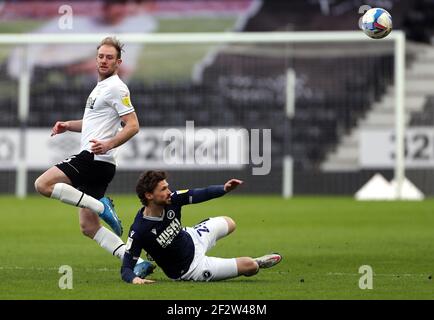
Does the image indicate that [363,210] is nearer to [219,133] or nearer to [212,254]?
[219,133]

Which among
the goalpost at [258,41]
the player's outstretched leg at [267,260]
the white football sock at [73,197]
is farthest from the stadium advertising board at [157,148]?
the player's outstretched leg at [267,260]

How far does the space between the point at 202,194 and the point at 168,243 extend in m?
0.56

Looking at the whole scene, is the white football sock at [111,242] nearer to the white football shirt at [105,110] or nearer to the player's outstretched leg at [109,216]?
the player's outstretched leg at [109,216]

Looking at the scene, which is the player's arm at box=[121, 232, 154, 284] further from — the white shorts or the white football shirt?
the white football shirt

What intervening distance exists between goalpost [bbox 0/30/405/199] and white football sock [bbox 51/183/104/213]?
46.2ft

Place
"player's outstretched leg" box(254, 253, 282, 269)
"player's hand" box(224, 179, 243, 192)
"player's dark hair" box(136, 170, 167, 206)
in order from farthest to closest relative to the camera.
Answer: "player's outstretched leg" box(254, 253, 282, 269) → "player's dark hair" box(136, 170, 167, 206) → "player's hand" box(224, 179, 243, 192)

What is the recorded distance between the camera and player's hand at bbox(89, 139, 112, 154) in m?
10.7

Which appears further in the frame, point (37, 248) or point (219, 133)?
point (219, 133)

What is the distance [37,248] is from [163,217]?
185 inches

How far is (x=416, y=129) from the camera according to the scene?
25781 millimetres

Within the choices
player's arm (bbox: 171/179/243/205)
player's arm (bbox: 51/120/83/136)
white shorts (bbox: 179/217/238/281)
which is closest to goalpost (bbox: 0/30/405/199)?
player's arm (bbox: 51/120/83/136)
